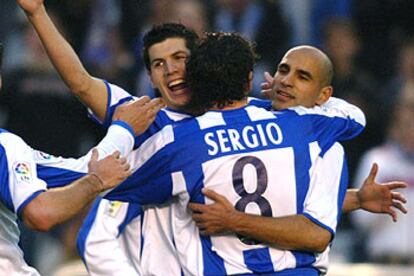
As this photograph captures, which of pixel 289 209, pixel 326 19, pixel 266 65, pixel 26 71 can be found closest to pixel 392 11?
pixel 326 19

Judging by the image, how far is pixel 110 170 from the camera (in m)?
5.89

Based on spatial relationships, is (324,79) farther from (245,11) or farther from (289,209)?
(245,11)

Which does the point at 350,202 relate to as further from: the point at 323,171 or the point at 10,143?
the point at 10,143

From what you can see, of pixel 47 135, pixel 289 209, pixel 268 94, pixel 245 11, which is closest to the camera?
pixel 289 209

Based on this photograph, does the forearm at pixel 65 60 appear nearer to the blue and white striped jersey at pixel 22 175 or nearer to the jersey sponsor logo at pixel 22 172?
the blue and white striped jersey at pixel 22 175

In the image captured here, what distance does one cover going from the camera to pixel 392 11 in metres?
12.1

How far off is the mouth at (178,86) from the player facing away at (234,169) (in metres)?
0.31

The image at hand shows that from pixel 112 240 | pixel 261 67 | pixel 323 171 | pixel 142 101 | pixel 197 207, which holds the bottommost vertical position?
pixel 112 240

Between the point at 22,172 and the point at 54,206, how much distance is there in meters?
0.24

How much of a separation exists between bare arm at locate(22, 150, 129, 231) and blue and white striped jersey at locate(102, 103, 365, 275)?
1.08 ft

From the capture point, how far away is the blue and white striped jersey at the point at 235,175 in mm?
6137

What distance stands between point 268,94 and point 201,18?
4.47m

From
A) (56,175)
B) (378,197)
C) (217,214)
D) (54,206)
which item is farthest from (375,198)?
(54,206)

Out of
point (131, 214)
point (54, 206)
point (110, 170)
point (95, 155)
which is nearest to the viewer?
point (54, 206)
